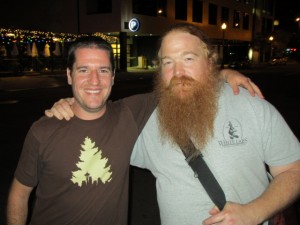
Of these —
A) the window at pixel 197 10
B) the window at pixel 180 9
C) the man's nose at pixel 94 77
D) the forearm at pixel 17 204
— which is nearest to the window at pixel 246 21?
the window at pixel 197 10

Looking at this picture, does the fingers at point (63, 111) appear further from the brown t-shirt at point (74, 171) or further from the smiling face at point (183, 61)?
the smiling face at point (183, 61)

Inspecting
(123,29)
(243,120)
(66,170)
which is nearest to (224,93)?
(243,120)

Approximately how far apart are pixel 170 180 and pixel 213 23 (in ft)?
145

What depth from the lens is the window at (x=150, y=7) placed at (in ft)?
99.8

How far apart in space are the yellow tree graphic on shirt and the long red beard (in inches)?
21.2

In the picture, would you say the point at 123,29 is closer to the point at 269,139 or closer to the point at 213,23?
the point at 213,23

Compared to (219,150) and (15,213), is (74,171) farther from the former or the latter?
(219,150)

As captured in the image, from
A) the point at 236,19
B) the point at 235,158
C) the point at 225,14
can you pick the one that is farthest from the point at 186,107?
the point at 236,19

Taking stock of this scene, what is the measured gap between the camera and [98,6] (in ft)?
99.1

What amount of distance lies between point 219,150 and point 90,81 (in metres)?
1.22

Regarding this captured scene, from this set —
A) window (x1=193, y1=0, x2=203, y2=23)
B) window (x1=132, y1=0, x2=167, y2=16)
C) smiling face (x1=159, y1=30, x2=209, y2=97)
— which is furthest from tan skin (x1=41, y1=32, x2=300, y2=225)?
window (x1=193, y1=0, x2=203, y2=23)

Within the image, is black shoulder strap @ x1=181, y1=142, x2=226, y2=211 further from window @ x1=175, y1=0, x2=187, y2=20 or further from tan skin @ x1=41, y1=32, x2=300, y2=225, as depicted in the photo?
window @ x1=175, y1=0, x2=187, y2=20

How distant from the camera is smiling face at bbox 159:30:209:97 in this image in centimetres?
249

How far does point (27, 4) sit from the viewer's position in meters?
34.7
